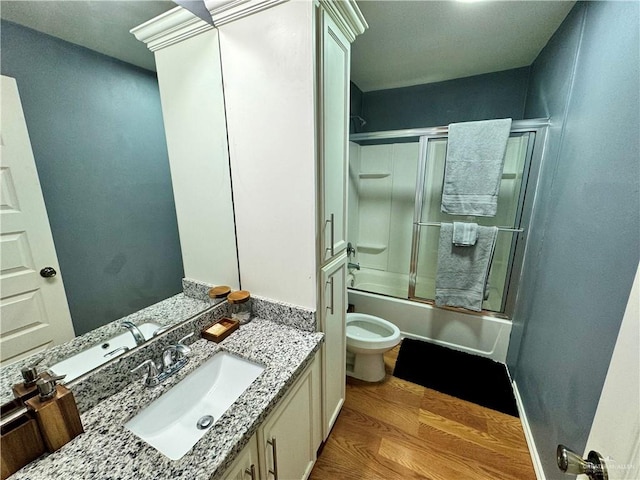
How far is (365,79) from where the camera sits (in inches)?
94.3

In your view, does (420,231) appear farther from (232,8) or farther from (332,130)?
(232,8)

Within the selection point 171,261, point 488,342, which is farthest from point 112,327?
point 488,342

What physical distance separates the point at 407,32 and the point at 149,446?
2.35 metres

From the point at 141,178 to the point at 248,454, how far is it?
38.3 inches

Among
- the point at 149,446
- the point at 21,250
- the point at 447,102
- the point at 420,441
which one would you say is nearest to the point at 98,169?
the point at 21,250

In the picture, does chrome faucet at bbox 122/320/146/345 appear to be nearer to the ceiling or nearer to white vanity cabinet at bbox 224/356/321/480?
white vanity cabinet at bbox 224/356/321/480

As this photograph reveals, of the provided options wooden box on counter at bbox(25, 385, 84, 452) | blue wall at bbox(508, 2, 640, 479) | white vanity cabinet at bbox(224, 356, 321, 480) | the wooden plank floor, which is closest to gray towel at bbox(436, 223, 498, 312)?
blue wall at bbox(508, 2, 640, 479)

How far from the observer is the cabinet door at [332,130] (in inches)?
39.0

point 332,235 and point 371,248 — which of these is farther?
point 371,248

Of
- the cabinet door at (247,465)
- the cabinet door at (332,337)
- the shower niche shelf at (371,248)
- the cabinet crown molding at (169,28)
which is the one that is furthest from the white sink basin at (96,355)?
the shower niche shelf at (371,248)

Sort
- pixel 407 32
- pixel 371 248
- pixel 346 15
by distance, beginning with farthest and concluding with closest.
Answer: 1. pixel 371 248
2. pixel 407 32
3. pixel 346 15

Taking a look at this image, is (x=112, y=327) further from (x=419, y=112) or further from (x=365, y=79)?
(x=419, y=112)

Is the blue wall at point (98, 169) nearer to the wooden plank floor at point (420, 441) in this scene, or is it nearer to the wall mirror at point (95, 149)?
the wall mirror at point (95, 149)

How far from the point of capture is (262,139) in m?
1.08
